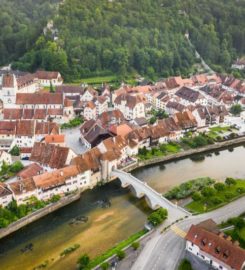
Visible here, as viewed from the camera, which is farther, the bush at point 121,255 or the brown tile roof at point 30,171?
the brown tile roof at point 30,171

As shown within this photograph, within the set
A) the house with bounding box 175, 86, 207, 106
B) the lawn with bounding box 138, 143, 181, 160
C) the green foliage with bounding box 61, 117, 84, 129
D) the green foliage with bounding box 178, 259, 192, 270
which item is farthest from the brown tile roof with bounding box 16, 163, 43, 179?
the house with bounding box 175, 86, 207, 106

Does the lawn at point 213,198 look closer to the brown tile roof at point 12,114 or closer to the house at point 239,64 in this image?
the brown tile roof at point 12,114

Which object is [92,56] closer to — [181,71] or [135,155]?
[181,71]

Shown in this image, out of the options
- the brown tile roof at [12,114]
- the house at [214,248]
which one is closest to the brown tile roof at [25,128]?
the brown tile roof at [12,114]

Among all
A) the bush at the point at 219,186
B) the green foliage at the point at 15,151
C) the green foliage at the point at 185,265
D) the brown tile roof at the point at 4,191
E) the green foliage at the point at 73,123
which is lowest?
the green foliage at the point at 185,265

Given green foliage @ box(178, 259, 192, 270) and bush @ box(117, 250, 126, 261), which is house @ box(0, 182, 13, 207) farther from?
green foliage @ box(178, 259, 192, 270)
